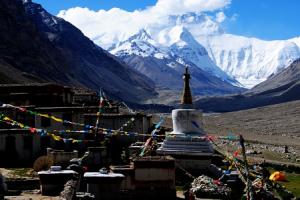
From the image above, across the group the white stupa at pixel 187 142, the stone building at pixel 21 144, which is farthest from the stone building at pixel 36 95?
the white stupa at pixel 187 142

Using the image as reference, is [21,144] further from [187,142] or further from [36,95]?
[36,95]

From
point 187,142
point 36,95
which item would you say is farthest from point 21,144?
point 36,95

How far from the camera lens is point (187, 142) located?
32.8 m

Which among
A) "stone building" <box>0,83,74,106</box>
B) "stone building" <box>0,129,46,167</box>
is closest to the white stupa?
"stone building" <box>0,129,46,167</box>

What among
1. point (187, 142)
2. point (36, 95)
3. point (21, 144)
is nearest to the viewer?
point (187, 142)

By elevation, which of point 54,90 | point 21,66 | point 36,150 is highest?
point 21,66

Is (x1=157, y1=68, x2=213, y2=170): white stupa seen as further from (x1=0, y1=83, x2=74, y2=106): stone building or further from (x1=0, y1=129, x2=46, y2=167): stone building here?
(x1=0, y1=83, x2=74, y2=106): stone building

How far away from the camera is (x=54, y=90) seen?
47.1m

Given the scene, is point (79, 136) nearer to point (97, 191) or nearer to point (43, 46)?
point (97, 191)

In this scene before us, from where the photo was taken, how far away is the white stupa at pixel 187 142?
31.8 m

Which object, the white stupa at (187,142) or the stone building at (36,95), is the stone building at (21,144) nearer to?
the white stupa at (187,142)

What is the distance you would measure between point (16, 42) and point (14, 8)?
1704cm

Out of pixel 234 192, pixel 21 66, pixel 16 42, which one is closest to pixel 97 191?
pixel 234 192

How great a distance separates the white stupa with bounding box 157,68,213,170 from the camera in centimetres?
3177
